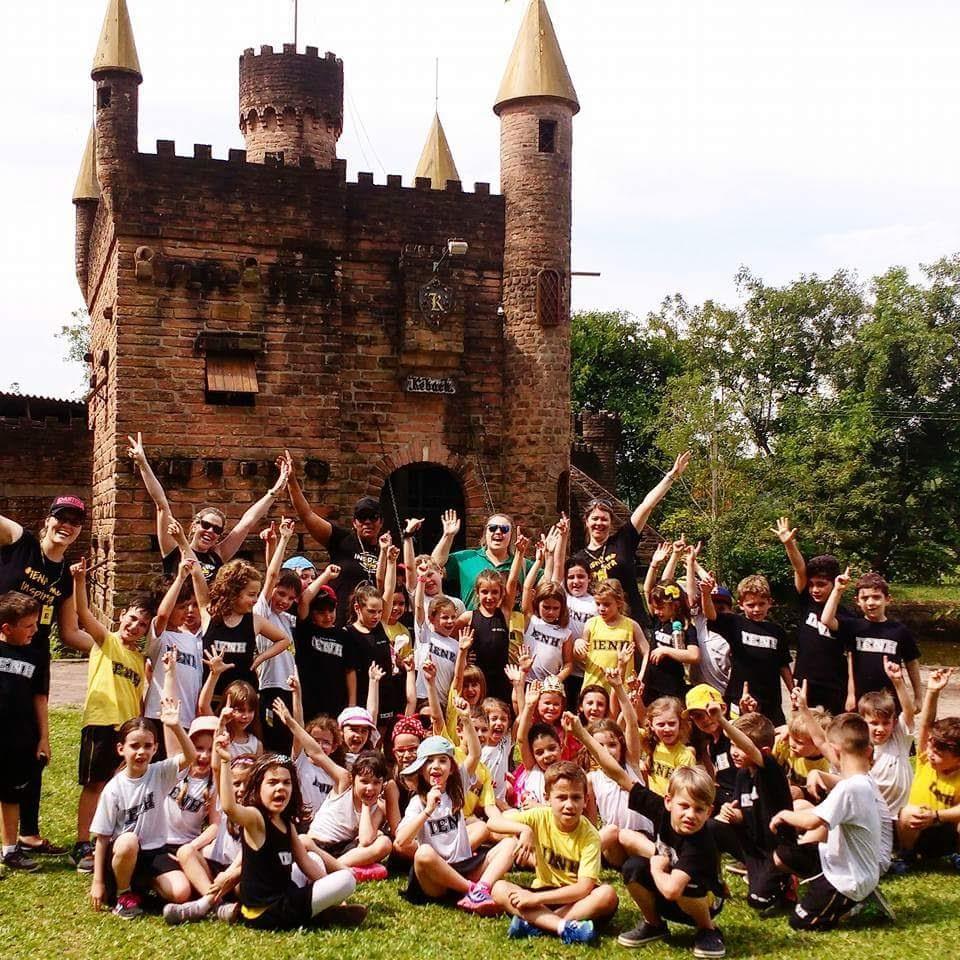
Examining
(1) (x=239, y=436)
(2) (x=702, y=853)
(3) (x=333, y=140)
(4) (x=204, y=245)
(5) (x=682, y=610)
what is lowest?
(2) (x=702, y=853)

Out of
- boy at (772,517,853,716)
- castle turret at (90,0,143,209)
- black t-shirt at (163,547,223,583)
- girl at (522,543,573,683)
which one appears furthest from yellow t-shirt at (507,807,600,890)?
castle turret at (90,0,143,209)

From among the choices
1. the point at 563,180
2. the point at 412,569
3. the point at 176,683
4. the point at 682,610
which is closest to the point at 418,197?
the point at 563,180

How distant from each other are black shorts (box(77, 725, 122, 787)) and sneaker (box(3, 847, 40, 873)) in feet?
1.74

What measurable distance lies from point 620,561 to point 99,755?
413cm

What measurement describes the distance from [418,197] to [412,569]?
11149 millimetres

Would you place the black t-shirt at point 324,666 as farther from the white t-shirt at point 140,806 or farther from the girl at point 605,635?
the white t-shirt at point 140,806

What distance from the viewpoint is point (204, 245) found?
17953 mm

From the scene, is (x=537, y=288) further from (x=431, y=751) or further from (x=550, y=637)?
(x=431, y=751)

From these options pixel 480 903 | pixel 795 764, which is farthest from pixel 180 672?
pixel 795 764

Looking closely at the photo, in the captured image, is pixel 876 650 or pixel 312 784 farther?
pixel 876 650

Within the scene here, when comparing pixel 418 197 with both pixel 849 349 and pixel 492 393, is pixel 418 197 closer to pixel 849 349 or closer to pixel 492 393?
pixel 492 393

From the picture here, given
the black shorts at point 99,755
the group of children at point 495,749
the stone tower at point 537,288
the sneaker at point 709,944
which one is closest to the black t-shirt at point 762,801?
the group of children at point 495,749

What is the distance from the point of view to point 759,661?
812cm

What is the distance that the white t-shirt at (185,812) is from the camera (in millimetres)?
6398
